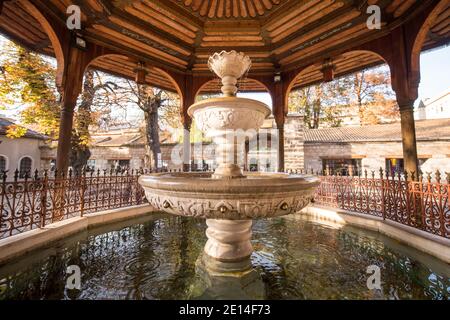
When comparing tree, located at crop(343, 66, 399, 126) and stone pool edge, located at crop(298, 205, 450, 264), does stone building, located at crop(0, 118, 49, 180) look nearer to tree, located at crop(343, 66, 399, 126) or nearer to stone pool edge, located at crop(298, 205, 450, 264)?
stone pool edge, located at crop(298, 205, 450, 264)

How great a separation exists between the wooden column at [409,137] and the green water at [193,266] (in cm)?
182

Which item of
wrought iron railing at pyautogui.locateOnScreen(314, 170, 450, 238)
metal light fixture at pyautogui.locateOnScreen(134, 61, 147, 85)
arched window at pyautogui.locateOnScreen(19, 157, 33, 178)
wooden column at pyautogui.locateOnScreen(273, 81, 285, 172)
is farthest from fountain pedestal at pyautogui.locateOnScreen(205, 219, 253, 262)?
arched window at pyautogui.locateOnScreen(19, 157, 33, 178)

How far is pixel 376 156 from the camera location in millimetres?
12719

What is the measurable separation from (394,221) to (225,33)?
606 centimetres

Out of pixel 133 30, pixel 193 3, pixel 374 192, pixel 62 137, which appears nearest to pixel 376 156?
pixel 374 192

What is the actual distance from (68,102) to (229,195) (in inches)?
198

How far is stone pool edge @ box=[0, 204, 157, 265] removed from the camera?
2.88 m

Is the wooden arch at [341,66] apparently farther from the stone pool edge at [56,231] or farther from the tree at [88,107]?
the tree at [88,107]

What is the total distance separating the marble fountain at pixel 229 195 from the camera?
76.5 inches

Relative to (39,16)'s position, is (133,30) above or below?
above

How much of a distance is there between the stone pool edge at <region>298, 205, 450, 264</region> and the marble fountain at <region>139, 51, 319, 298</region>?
2537 millimetres

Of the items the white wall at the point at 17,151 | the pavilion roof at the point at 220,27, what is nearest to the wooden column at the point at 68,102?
the pavilion roof at the point at 220,27
